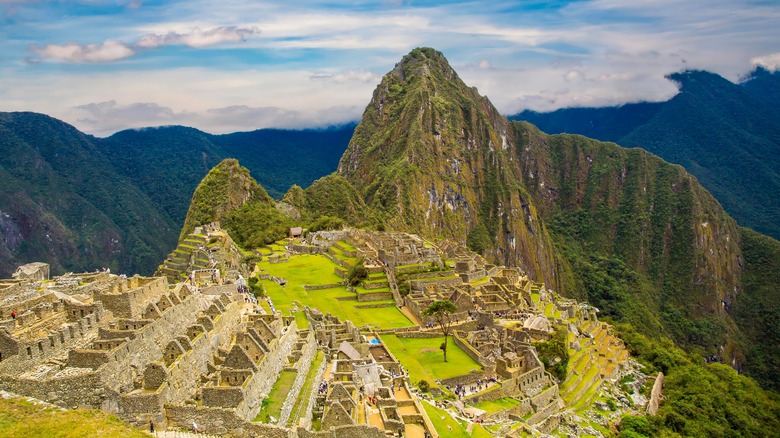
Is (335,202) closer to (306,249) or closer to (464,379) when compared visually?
(306,249)

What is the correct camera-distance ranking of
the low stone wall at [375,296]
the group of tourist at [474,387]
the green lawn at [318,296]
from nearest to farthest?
the group of tourist at [474,387] < the green lawn at [318,296] < the low stone wall at [375,296]

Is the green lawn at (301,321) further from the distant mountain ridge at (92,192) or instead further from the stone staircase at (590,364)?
the distant mountain ridge at (92,192)

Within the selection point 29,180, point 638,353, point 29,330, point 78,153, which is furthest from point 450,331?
point 78,153

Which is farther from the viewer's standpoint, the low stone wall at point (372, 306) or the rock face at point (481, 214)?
the rock face at point (481, 214)

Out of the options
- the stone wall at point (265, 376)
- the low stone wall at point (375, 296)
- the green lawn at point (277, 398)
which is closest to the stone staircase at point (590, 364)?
the low stone wall at point (375, 296)

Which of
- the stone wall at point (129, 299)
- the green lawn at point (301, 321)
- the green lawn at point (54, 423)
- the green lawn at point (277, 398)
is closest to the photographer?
the green lawn at point (54, 423)

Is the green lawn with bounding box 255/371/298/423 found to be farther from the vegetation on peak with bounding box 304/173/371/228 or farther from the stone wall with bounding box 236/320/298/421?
the vegetation on peak with bounding box 304/173/371/228
